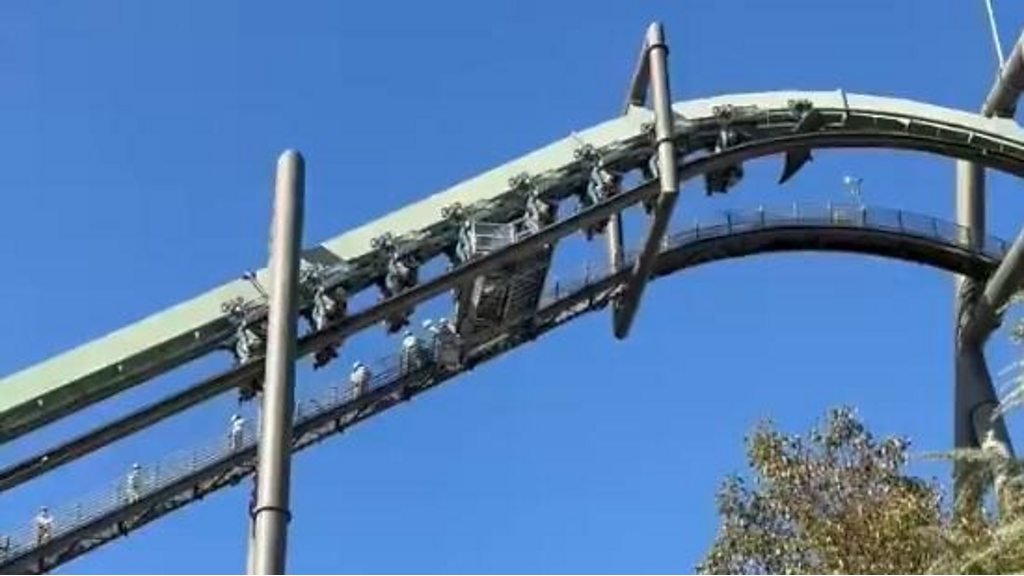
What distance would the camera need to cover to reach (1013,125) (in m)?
27.5

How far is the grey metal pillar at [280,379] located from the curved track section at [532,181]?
5834 millimetres

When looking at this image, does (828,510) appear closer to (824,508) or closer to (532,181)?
(824,508)

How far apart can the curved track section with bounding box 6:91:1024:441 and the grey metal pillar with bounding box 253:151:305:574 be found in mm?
5834

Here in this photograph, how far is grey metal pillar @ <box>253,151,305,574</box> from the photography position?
13555 millimetres

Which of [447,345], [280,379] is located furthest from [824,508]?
[280,379]

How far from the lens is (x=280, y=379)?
15.0 m

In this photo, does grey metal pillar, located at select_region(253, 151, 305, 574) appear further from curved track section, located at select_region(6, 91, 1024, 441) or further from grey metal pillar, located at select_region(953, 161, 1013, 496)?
grey metal pillar, located at select_region(953, 161, 1013, 496)

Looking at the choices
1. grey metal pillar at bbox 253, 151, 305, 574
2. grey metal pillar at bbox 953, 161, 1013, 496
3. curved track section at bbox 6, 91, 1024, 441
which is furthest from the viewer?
grey metal pillar at bbox 953, 161, 1013, 496

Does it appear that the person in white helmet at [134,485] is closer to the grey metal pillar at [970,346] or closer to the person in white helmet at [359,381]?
the person in white helmet at [359,381]

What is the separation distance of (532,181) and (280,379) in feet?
33.0

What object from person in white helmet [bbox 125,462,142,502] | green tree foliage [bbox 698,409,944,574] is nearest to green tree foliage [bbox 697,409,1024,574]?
green tree foliage [bbox 698,409,944,574]

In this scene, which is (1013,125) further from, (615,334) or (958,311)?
(615,334)

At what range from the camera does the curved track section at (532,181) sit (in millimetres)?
21219

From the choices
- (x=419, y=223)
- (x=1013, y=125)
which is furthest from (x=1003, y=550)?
(x=1013, y=125)
